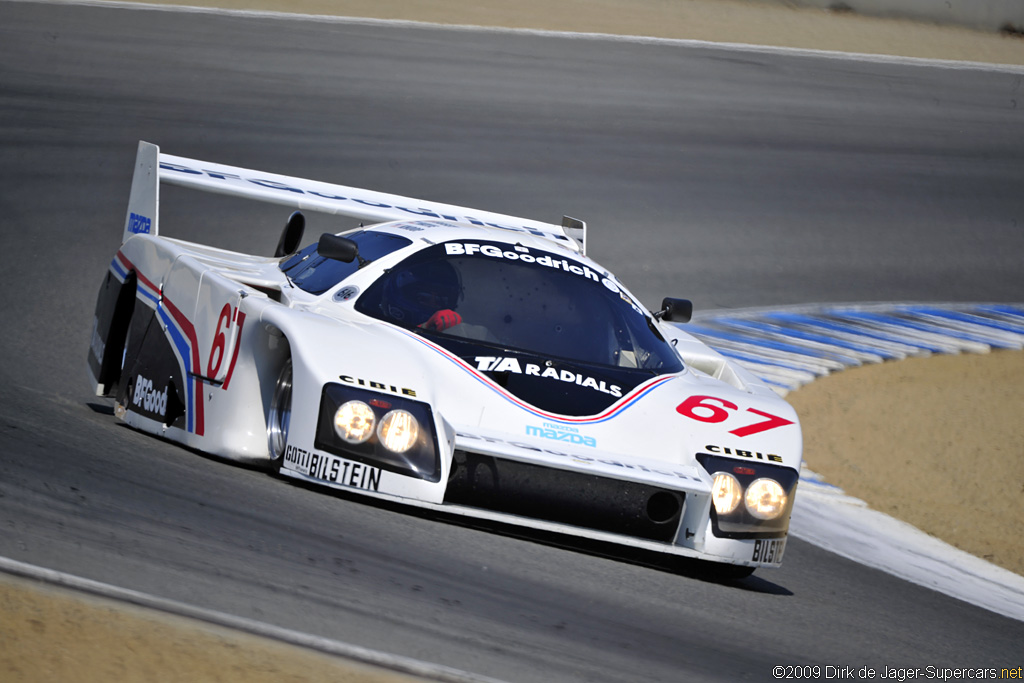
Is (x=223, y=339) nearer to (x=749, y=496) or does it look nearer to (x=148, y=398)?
(x=148, y=398)

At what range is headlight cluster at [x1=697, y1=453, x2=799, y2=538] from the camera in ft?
16.1

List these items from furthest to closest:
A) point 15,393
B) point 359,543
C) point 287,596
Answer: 1. point 15,393
2. point 359,543
3. point 287,596

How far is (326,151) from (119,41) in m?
4.28

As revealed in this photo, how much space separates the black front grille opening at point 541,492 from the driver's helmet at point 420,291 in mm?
1065

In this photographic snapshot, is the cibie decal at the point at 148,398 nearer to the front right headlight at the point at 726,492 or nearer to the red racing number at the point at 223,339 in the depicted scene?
the red racing number at the point at 223,339

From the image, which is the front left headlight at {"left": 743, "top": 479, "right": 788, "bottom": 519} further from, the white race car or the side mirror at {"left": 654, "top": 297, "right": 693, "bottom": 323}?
the side mirror at {"left": 654, "top": 297, "right": 693, "bottom": 323}

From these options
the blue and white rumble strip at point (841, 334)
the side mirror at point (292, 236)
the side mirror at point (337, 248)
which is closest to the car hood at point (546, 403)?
the side mirror at point (337, 248)

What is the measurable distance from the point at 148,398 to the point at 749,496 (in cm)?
264

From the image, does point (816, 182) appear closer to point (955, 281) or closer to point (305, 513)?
point (955, 281)

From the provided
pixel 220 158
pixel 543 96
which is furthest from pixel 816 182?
pixel 220 158

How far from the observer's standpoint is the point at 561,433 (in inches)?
192

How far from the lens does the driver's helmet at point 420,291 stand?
5.52 m

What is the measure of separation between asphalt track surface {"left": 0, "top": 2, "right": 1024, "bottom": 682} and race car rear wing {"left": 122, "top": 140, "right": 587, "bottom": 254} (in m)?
1.11

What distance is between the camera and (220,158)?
1233 cm
